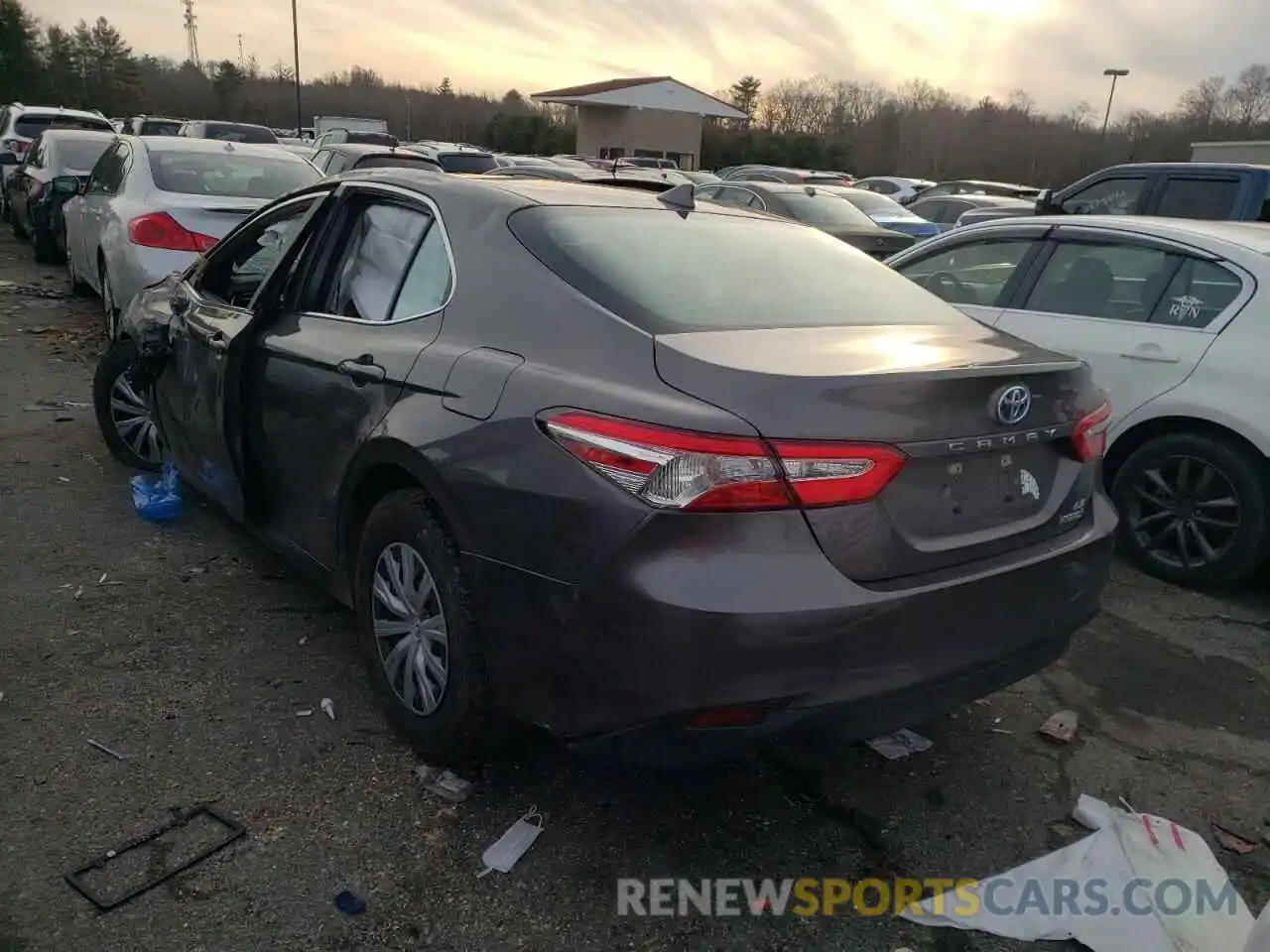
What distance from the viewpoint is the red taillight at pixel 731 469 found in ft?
7.27

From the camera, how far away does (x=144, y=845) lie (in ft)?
8.67

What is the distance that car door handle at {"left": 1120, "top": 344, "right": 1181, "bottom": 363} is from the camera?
15.4ft

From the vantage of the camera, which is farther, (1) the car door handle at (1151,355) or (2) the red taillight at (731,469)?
(1) the car door handle at (1151,355)

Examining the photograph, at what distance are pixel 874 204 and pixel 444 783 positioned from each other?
14.4 metres

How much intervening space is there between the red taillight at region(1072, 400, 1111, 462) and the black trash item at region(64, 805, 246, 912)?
2.51 metres

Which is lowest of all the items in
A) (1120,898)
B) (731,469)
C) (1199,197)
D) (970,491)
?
(1120,898)

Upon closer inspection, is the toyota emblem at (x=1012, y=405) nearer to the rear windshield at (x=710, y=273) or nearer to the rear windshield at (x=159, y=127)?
the rear windshield at (x=710, y=273)

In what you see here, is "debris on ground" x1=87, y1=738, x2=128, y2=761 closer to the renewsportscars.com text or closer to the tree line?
the renewsportscars.com text

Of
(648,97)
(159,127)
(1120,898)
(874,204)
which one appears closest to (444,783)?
(1120,898)

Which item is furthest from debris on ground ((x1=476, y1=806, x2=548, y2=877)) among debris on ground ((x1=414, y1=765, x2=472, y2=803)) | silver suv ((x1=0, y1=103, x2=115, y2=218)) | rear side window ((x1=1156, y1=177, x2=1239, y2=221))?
silver suv ((x1=0, y1=103, x2=115, y2=218))

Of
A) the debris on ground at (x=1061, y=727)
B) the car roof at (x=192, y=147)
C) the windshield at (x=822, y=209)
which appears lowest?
the debris on ground at (x=1061, y=727)

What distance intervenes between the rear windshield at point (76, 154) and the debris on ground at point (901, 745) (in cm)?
1290

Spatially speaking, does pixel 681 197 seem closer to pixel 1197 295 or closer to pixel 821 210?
pixel 1197 295

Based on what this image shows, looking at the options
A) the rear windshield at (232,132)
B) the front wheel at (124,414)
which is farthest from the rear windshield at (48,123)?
the front wheel at (124,414)
